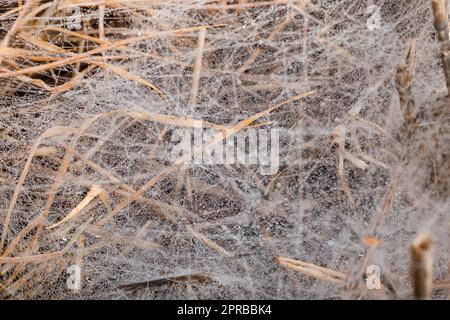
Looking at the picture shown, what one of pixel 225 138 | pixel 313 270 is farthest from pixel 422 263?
pixel 225 138

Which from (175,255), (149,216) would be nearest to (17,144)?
(149,216)

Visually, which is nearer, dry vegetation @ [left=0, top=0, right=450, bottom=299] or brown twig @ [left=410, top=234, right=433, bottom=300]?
brown twig @ [left=410, top=234, right=433, bottom=300]

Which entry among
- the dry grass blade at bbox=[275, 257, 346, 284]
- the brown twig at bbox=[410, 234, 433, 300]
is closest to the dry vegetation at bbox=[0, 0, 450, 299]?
the dry grass blade at bbox=[275, 257, 346, 284]

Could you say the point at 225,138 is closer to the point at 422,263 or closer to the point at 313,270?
the point at 313,270

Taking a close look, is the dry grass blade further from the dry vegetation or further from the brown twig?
the brown twig

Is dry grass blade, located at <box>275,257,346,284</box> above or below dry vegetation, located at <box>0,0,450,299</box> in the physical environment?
below

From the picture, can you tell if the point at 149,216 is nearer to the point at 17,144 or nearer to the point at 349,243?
the point at 17,144

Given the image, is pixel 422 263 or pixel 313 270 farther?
pixel 313 270

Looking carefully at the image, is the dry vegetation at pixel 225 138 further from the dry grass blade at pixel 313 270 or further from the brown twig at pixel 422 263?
the brown twig at pixel 422 263
